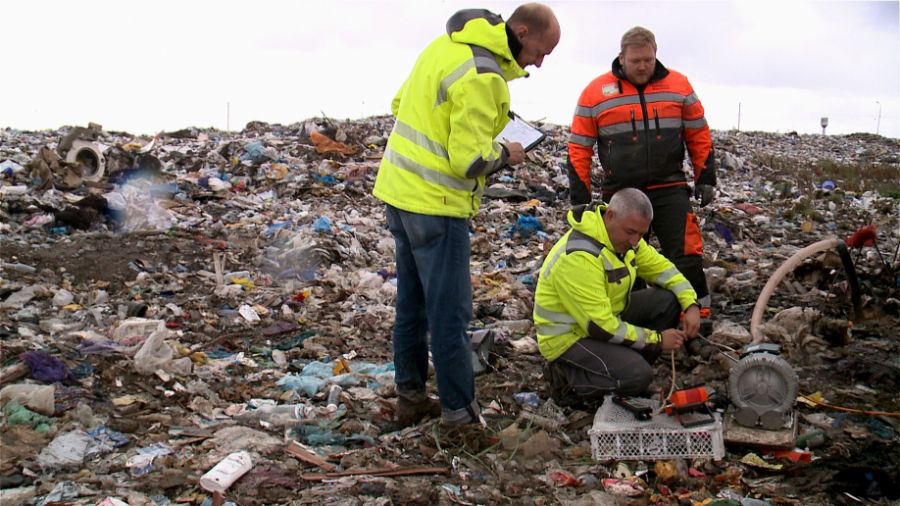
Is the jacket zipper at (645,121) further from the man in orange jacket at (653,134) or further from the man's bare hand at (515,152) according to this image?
A: the man's bare hand at (515,152)

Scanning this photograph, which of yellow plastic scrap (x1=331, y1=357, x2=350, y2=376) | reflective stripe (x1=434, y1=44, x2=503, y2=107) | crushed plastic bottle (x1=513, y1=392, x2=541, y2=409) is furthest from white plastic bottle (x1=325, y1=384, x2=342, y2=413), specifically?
reflective stripe (x1=434, y1=44, x2=503, y2=107)

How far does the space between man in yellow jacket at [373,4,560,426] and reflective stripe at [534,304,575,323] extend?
650mm

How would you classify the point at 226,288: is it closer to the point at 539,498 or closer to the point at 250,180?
the point at 539,498

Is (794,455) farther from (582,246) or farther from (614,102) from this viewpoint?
(614,102)

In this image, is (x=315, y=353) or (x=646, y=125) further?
(x=315, y=353)

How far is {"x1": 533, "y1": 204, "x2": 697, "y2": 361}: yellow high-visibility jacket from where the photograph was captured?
12.5 feet

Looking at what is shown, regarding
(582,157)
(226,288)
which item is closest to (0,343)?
(226,288)

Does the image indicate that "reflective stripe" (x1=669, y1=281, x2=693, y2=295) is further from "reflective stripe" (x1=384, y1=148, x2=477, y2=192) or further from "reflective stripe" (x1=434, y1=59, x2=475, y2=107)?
"reflective stripe" (x1=434, y1=59, x2=475, y2=107)

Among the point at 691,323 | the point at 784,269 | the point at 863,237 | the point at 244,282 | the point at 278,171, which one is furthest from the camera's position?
the point at 278,171

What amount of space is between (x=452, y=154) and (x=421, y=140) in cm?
20

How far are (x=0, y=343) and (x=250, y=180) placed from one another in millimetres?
6558

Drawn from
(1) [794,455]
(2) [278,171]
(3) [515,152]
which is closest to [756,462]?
(1) [794,455]

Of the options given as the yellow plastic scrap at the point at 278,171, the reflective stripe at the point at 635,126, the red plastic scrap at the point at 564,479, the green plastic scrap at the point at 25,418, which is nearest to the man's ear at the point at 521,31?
the reflective stripe at the point at 635,126

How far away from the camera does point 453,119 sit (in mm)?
3225
